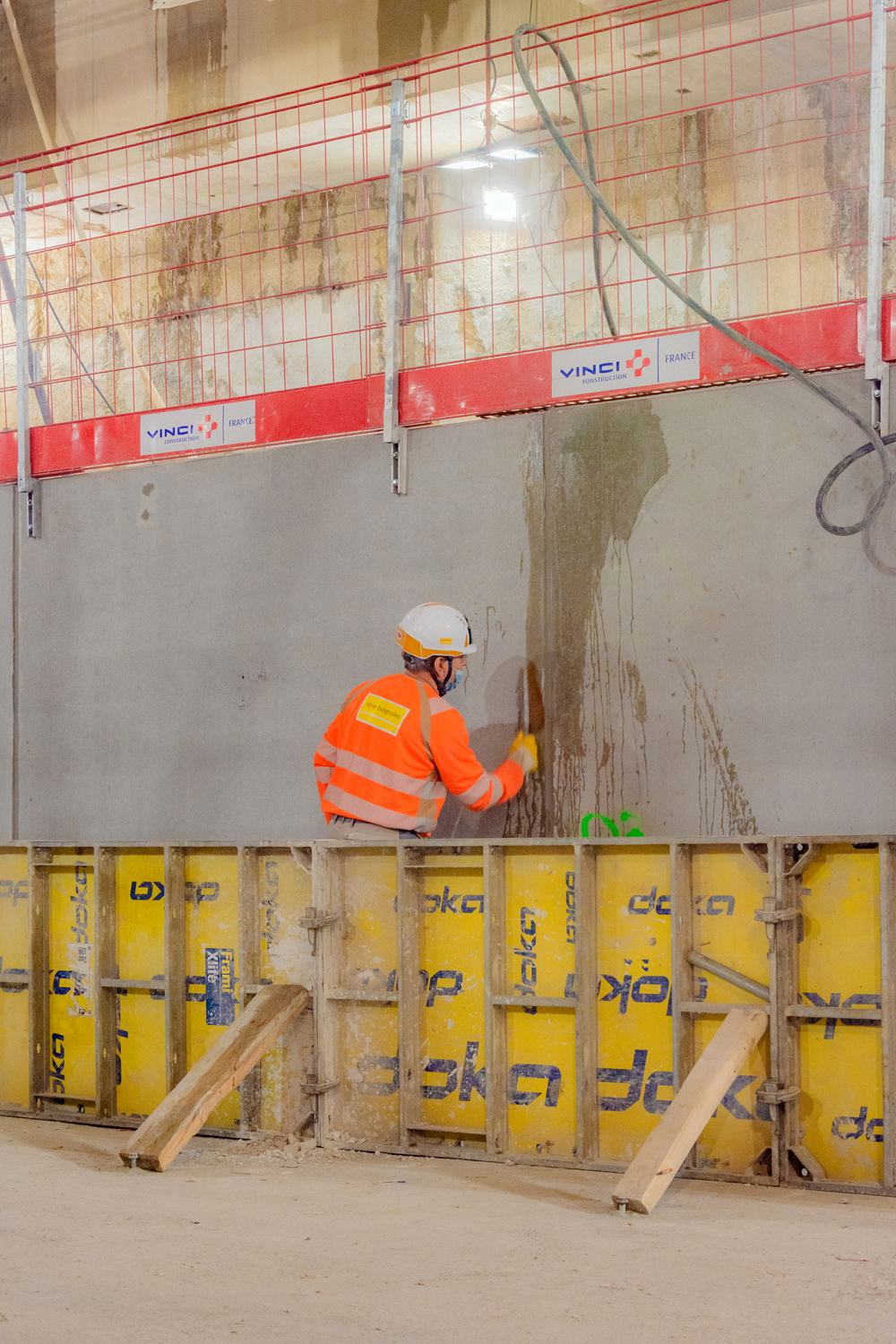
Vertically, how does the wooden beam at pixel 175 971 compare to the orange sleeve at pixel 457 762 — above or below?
below

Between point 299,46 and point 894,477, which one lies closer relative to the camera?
point 894,477

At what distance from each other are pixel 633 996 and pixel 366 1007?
1.21 metres

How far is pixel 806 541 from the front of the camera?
261 inches

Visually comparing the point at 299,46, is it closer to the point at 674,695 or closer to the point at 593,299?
the point at 593,299

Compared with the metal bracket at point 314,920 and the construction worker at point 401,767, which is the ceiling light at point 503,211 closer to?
the construction worker at point 401,767

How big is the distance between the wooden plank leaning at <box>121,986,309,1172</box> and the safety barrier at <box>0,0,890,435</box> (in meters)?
3.34

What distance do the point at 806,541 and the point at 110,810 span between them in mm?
4491

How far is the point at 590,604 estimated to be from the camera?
713 centimetres

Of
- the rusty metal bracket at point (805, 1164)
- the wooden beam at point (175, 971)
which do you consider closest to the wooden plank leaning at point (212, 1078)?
the wooden beam at point (175, 971)

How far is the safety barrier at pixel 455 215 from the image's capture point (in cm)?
889

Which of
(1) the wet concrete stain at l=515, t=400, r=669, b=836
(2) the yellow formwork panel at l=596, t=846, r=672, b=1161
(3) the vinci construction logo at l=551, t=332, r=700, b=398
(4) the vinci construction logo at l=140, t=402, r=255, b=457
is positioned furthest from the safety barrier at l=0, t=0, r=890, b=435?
(2) the yellow formwork panel at l=596, t=846, r=672, b=1161

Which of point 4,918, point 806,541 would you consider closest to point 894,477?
point 806,541

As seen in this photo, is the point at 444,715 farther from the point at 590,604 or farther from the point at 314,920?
the point at 590,604

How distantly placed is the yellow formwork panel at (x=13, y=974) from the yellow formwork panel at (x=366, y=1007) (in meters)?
1.83
